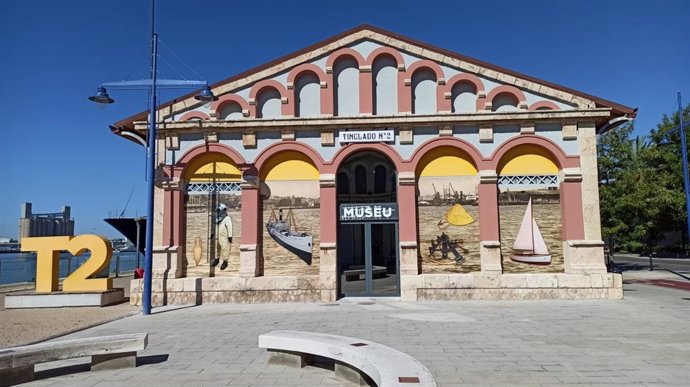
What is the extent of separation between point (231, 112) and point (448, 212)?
23.9ft

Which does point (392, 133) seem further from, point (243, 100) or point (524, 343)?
point (524, 343)

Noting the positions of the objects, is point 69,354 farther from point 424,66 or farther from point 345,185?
point 345,185

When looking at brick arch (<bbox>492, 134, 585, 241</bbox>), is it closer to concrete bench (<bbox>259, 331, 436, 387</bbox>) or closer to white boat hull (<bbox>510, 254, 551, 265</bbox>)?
white boat hull (<bbox>510, 254, 551, 265</bbox>)

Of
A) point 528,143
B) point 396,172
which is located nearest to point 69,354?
point 396,172

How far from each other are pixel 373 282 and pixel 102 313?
759 cm

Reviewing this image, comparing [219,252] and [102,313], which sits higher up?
[219,252]

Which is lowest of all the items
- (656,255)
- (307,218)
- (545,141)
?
(656,255)

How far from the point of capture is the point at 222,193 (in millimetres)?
14195

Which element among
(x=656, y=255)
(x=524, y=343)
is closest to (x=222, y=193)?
(x=524, y=343)

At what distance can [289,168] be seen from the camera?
1425cm

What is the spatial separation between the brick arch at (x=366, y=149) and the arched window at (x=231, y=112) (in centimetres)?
325

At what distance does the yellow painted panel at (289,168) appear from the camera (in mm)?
14188

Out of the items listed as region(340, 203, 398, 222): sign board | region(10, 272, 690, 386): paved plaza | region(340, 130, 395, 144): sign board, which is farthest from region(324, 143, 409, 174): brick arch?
region(10, 272, 690, 386): paved plaza

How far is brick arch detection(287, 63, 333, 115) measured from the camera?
559 inches
